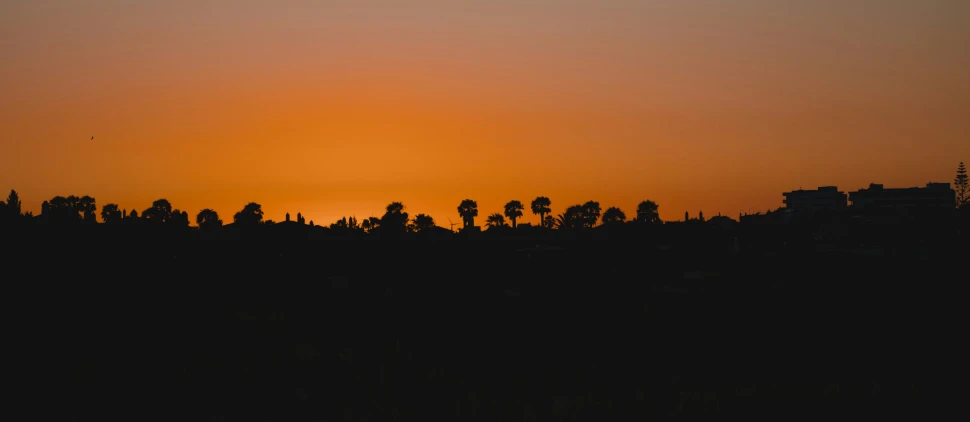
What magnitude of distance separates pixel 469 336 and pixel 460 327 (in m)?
1.24

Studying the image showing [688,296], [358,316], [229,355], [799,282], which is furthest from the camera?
[799,282]

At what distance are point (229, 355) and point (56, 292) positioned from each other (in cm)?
1042

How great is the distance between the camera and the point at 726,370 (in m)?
33.1

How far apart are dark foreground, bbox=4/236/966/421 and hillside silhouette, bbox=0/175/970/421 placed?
0.12 metres

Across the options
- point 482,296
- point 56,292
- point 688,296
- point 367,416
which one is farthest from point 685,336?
point 56,292

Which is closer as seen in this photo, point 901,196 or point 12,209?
point 12,209

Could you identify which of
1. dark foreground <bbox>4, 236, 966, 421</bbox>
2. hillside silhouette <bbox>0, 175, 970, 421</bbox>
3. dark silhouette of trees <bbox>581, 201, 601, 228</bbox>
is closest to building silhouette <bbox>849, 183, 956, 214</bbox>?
dark silhouette of trees <bbox>581, 201, 601, 228</bbox>

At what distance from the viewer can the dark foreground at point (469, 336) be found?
26.5 meters

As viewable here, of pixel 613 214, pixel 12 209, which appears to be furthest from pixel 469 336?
pixel 613 214

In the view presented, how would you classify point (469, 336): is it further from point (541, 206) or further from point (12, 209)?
point (541, 206)

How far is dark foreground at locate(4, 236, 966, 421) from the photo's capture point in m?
26.5

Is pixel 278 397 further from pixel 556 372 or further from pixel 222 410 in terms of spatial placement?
pixel 556 372

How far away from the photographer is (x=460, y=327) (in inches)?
1473

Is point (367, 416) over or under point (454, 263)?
under
